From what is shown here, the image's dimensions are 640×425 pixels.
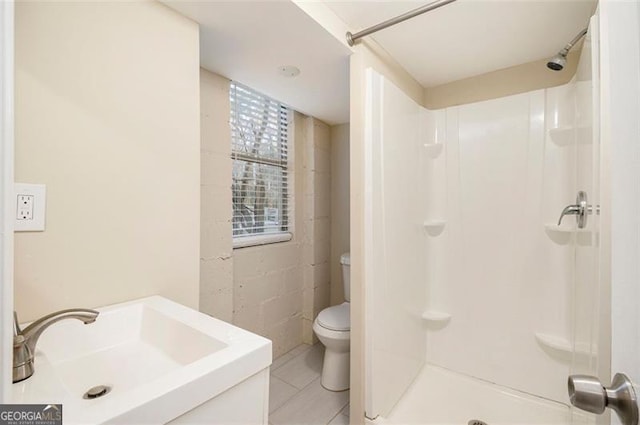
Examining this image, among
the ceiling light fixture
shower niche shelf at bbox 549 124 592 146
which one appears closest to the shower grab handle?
shower niche shelf at bbox 549 124 592 146

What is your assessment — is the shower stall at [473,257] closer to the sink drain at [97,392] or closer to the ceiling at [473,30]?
the ceiling at [473,30]

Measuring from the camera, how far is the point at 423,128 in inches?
79.6

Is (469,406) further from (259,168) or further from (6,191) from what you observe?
(6,191)

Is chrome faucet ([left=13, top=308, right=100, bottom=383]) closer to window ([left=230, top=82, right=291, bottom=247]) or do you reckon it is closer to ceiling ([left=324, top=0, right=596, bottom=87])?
window ([left=230, top=82, right=291, bottom=247])

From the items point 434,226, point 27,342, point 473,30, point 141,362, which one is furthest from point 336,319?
point 473,30

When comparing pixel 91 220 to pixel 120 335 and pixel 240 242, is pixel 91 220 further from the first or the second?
pixel 240 242

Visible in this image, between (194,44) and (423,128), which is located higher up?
(194,44)

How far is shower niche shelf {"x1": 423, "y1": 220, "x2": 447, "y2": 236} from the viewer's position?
207 cm

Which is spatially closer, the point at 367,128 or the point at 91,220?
the point at 91,220

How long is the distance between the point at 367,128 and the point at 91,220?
1213 mm

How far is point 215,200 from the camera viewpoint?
5.98 ft

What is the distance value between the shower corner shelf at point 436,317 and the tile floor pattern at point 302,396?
76 cm

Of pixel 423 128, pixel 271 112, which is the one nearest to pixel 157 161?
pixel 271 112
